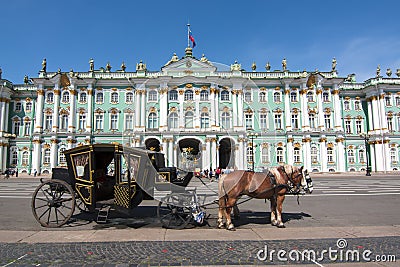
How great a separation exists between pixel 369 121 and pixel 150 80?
149 feet

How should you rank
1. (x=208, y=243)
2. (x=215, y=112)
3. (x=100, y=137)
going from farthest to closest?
1. (x=100, y=137)
2. (x=215, y=112)
3. (x=208, y=243)

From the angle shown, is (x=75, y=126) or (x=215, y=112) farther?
(x=75, y=126)

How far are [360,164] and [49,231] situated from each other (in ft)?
148

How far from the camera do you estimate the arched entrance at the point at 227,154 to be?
19.6 ft

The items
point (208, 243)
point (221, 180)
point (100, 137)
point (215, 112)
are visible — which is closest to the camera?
point (208, 243)

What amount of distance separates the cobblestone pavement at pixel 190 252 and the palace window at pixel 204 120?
8.28ft

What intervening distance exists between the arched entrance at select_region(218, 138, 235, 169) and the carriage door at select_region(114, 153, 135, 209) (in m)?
2.36

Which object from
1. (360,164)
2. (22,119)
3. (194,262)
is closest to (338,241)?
(194,262)

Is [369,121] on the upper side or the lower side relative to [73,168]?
upper

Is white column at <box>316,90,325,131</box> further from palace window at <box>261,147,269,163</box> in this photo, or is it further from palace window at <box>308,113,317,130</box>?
palace window at <box>261,147,269,163</box>

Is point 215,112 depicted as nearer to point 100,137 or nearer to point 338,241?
point 338,241

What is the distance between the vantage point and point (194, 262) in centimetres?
469

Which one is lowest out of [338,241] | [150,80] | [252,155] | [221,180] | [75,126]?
[338,241]

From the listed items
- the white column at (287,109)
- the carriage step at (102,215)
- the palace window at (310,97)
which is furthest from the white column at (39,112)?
the palace window at (310,97)
